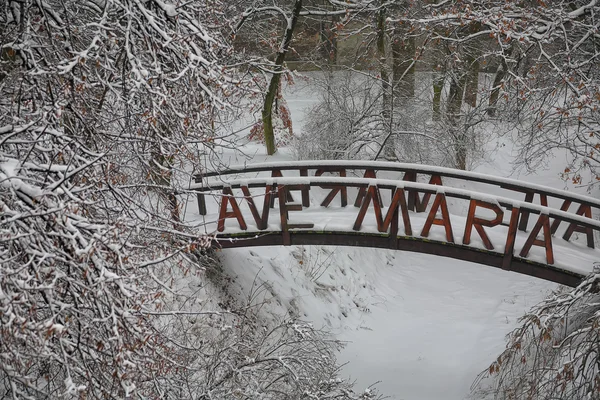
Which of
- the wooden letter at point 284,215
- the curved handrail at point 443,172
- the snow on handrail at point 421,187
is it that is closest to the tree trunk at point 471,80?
the curved handrail at point 443,172

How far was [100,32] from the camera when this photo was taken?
178 inches

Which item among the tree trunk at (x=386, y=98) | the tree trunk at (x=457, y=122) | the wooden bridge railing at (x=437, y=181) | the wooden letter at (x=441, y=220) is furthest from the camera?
the tree trunk at (x=457, y=122)

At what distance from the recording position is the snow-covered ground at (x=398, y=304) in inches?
436

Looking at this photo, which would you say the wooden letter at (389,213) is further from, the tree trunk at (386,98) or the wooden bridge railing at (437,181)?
the tree trunk at (386,98)

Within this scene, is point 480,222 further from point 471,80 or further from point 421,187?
point 471,80

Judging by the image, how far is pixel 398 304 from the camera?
13.6 metres

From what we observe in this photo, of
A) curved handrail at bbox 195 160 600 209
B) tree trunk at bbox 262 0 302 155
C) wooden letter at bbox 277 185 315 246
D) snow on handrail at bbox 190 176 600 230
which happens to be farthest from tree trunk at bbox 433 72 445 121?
wooden letter at bbox 277 185 315 246

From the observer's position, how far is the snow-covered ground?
11.1 metres

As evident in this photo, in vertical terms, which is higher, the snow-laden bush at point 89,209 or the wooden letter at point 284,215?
the snow-laden bush at point 89,209

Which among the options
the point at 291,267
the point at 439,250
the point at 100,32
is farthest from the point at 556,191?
the point at 100,32

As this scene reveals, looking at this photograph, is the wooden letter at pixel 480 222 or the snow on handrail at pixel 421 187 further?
the wooden letter at pixel 480 222

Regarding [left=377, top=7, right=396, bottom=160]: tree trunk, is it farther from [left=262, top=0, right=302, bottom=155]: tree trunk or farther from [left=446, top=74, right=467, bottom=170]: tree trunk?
[left=262, top=0, right=302, bottom=155]: tree trunk

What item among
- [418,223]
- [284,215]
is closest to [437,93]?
[418,223]

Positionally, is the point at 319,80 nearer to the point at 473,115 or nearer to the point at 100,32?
the point at 473,115
